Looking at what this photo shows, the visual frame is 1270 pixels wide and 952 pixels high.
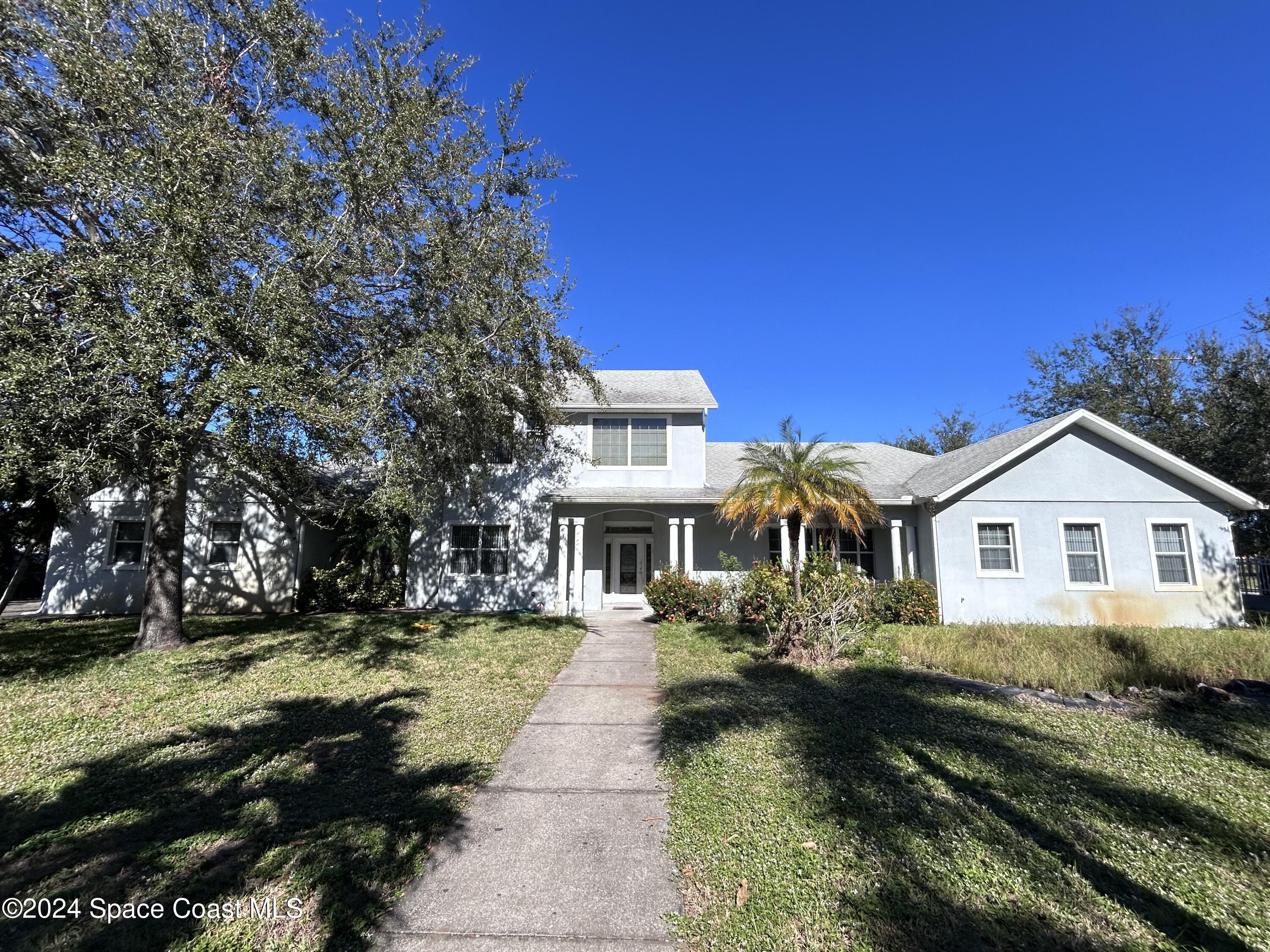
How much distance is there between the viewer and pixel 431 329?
354 inches

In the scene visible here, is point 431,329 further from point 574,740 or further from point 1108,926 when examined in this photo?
point 1108,926

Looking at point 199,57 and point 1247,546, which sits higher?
point 199,57

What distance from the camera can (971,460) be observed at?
1482 cm

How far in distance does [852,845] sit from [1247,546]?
89.8 ft

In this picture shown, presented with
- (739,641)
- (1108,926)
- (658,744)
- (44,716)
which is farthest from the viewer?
(739,641)

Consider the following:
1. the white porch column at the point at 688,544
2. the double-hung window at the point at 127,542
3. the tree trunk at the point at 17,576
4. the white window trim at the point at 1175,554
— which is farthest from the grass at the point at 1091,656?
the double-hung window at the point at 127,542

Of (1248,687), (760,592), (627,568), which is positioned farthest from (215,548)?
(1248,687)

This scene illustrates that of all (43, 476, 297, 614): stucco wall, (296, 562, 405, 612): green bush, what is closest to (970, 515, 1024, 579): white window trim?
(296, 562, 405, 612): green bush

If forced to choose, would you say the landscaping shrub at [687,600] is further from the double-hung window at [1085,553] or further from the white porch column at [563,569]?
the double-hung window at [1085,553]

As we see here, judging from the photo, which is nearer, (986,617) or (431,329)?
(431,329)

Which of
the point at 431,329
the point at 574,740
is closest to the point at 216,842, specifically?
the point at 574,740

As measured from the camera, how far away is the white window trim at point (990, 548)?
13367 millimetres

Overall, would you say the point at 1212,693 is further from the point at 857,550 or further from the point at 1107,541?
the point at 857,550

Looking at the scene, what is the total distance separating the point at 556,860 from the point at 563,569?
11.8 metres
